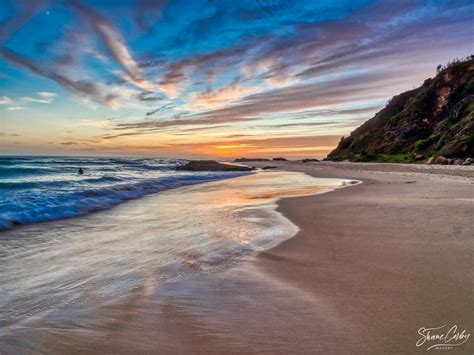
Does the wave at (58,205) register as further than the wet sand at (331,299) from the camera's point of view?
Yes

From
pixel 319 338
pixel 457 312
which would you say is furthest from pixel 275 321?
pixel 457 312

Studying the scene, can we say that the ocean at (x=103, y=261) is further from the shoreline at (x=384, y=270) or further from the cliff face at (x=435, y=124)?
the cliff face at (x=435, y=124)

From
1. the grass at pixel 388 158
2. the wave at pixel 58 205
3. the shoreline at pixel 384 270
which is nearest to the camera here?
the shoreline at pixel 384 270

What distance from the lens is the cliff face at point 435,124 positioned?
36078 millimetres

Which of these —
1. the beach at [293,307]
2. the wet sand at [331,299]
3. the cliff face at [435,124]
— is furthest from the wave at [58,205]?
the cliff face at [435,124]

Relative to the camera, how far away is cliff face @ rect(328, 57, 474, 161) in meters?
36.1

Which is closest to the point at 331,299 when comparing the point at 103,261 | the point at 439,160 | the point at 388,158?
the point at 103,261

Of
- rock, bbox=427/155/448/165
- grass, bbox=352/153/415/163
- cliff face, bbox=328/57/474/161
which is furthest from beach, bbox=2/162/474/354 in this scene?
grass, bbox=352/153/415/163

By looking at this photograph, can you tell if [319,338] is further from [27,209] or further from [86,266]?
[27,209]

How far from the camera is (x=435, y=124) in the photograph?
49.0m

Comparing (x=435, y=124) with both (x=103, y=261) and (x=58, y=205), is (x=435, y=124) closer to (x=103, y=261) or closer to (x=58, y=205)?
(x=58, y=205)

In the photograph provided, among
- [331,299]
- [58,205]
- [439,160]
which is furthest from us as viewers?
[439,160]

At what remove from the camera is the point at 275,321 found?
8.86 feet

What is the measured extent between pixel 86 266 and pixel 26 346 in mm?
2067
